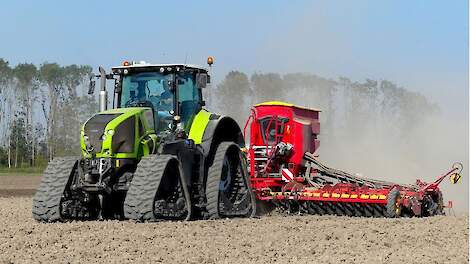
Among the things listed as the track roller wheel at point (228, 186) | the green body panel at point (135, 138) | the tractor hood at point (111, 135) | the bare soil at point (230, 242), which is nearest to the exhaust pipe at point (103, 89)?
the green body panel at point (135, 138)

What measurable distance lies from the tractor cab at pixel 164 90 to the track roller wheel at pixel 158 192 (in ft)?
3.96

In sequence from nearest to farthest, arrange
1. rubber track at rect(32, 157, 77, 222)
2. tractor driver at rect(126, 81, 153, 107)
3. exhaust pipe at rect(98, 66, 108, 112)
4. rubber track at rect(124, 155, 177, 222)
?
rubber track at rect(124, 155, 177, 222), rubber track at rect(32, 157, 77, 222), tractor driver at rect(126, 81, 153, 107), exhaust pipe at rect(98, 66, 108, 112)

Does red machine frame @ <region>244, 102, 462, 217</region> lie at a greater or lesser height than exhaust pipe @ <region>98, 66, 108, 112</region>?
lesser

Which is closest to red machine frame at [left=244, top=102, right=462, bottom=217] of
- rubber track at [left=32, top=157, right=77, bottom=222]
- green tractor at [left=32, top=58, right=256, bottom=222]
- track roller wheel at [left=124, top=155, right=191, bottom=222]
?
green tractor at [left=32, top=58, right=256, bottom=222]

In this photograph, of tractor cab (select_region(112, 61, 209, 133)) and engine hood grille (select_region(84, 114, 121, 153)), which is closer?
engine hood grille (select_region(84, 114, 121, 153))

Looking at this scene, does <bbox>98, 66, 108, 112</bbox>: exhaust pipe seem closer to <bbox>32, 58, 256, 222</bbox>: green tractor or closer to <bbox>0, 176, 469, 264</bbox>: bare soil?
<bbox>32, 58, 256, 222</bbox>: green tractor

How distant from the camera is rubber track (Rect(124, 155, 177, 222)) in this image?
984 cm

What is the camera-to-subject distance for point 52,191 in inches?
409

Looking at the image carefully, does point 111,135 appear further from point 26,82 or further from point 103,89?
point 26,82

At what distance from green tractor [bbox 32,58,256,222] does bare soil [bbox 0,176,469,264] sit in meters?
0.50

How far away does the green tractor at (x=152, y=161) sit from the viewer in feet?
33.9

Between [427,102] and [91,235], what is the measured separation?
25714 mm

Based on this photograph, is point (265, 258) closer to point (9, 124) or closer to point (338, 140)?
point (338, 140)

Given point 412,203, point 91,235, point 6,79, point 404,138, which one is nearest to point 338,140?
point 404,138
